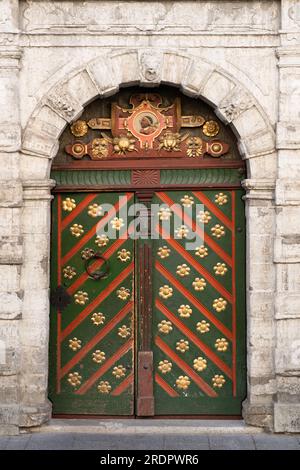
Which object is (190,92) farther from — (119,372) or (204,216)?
(119,372)

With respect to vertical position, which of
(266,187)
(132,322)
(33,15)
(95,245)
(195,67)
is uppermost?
(33,15)

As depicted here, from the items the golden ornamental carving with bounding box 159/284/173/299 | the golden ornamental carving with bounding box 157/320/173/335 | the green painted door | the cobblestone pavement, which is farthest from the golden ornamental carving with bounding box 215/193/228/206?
the cobblestone pavement

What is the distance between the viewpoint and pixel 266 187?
23.1ft

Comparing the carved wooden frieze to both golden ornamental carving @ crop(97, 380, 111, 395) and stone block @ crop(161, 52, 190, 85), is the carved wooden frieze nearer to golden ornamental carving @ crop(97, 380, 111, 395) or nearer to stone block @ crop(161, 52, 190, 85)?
stone block @ crop(161, 52, 190, 85)

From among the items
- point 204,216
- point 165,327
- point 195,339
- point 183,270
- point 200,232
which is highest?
point 204,216

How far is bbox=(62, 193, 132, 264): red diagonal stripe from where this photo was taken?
7.47 metres

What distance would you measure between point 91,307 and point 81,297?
129mm

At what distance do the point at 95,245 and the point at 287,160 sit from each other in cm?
190

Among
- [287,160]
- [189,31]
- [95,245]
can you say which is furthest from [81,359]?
[189,31]

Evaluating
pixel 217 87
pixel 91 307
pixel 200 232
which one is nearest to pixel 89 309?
pixel 91 307

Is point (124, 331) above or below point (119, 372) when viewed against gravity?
above

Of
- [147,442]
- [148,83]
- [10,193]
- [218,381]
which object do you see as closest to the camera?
[147,442]

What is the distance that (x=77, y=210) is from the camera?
7469mm

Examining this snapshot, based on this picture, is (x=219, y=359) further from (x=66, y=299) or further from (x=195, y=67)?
(x=195, y=67)
